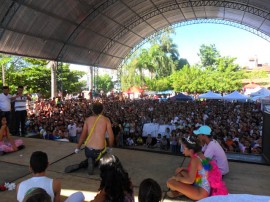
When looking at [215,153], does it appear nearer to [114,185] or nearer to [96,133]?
[96,133]

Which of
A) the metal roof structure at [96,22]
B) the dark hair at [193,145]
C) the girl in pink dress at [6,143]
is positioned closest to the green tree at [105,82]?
the metal roof structure at [96,22]

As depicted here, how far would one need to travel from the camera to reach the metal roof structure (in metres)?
16.3

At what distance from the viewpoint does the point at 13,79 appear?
28594 millimetres

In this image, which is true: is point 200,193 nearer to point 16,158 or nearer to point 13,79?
point 16,158

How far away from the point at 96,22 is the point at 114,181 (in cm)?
2164

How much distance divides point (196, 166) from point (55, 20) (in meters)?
17.4

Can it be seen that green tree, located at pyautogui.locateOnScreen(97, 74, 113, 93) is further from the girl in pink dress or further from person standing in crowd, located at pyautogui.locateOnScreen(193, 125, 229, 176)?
person standing in crowd, located at pyautogui.locateOnScreen(193, 125, 229, 176)

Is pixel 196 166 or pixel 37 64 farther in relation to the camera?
pixel 37 64

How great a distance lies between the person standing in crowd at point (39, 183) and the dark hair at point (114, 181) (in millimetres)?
470

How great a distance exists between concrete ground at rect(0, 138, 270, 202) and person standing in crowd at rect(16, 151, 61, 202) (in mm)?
1071

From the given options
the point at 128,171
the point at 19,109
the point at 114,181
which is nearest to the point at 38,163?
the point at 114,181

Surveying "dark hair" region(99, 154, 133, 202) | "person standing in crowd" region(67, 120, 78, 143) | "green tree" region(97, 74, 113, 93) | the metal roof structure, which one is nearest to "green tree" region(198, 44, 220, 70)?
"green tree" region(97, 74, 113, 93)

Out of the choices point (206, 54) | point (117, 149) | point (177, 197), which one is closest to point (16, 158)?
point (117, 149)

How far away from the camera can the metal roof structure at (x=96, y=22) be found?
16297 mm
